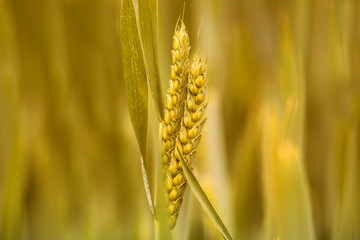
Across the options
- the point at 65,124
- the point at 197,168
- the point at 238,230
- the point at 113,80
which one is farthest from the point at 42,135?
the point at 238,230

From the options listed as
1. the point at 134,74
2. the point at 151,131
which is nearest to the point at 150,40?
the point at 134,74

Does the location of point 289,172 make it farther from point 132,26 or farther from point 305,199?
point 132,26

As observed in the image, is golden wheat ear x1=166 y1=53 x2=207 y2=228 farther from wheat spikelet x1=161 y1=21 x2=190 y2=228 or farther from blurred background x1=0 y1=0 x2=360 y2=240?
blurred background x1=0 y1=0 x2=360 y2=240

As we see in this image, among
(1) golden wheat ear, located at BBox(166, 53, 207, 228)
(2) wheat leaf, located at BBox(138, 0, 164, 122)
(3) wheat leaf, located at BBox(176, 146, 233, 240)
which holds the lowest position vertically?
(3) wheat leaf, located at BBox(176, 146, 233, 240)

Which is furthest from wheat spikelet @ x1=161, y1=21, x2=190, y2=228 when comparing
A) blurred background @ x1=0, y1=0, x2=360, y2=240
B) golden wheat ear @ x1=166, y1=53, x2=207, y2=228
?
blurred background @ x1=0, y1=0, x2=360, y2=240

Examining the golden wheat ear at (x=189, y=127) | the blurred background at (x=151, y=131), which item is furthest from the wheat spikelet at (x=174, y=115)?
the blurred background at (x=151, y=131)

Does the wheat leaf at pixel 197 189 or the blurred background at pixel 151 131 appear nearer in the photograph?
the wheat leaf at pixel 197 189

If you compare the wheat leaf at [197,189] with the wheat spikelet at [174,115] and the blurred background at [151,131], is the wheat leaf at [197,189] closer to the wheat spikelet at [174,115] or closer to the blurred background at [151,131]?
the wheat spikelet at [174,115]
